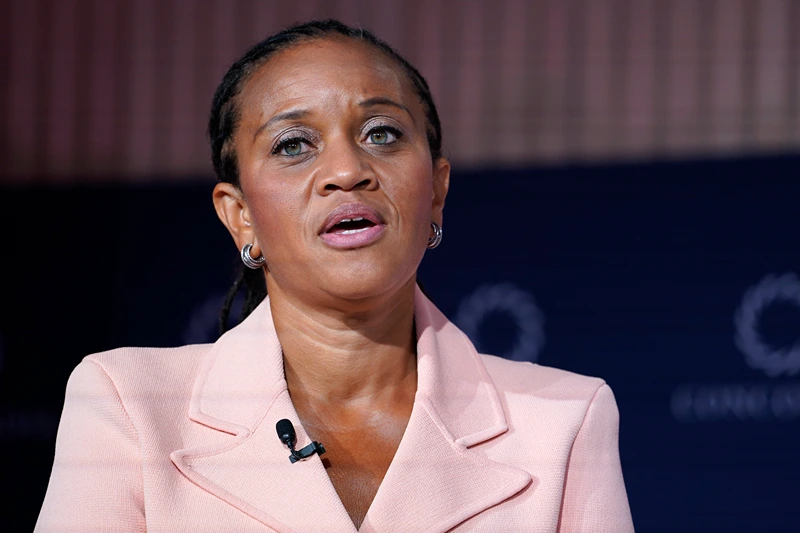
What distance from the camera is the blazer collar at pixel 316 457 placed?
151 cm

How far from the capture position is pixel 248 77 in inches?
70.0

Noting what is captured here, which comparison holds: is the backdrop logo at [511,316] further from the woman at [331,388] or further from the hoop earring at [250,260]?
the hoop earring at [250,260]

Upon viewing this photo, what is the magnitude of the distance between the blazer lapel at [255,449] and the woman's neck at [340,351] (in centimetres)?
5

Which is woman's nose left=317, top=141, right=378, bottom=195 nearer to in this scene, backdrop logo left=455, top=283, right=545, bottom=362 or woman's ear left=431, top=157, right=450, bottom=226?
woman's ear left=431, top=157, right=450, bottom=226

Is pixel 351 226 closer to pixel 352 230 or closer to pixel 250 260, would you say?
pixel 352 230

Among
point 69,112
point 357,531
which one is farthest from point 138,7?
point 357,531

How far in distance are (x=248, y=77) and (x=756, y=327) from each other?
1781 mm

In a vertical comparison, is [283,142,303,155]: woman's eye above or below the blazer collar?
above

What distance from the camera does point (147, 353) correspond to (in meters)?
1.63

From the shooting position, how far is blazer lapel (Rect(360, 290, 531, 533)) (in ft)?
5.09

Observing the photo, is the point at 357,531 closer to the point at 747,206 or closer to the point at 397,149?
the point at 397,149

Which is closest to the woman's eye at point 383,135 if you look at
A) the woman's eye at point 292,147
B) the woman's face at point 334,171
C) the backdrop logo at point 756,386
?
the woman's face at point 334,171

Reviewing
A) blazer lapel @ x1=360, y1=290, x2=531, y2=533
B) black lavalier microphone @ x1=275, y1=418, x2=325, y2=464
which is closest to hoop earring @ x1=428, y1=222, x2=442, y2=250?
blazer lapel @ x1=360, y1=290, x2=531, y2=533

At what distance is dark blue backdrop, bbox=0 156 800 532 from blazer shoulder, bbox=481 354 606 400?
3.90 ft
